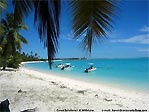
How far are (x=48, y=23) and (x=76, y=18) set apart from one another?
0.39 m

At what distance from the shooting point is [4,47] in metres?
17.8

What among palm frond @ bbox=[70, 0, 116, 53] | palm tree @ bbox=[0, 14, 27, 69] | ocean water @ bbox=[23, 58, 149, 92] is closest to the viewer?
palm frond @ bbox=[70, 0, 116, 53]

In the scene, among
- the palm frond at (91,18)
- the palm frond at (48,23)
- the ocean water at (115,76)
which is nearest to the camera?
the palm frond at (91,18)

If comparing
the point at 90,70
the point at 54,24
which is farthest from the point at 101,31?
the point at 90,70

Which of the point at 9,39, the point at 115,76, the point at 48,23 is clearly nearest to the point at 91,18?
the point at 48,23

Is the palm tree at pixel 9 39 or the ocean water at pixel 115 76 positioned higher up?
the palm tree at pixel 9 39

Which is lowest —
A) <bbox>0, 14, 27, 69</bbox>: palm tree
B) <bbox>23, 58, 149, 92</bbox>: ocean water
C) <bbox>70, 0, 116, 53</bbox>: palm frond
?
<bbox>23, 58, 149, 92</bbox>: ocean water

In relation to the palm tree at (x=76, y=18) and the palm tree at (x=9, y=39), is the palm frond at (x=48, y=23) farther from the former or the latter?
the palm tree at (x=9, y=39)

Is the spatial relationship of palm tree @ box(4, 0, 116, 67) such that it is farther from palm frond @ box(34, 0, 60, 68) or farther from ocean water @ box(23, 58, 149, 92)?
ocean water @ box(23, 58, 149, 92)

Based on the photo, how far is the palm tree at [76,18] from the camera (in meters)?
2.04

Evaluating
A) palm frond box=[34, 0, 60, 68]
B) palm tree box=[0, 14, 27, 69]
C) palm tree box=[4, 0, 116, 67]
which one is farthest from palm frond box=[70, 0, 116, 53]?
palm tree box=[0, 14, 27, 69]

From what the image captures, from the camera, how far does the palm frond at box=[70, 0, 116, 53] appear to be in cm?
202

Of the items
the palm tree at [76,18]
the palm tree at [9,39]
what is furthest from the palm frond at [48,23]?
the palm tree at [9,39]

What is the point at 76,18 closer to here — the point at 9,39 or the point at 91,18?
the point at 91,18
